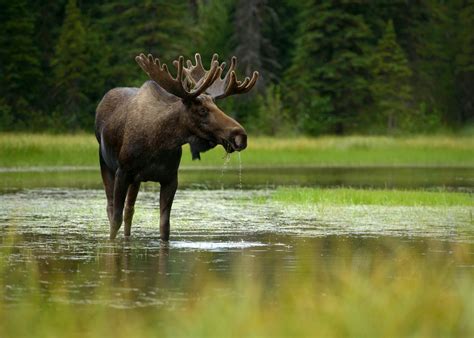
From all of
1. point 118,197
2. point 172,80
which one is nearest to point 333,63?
point 118,197

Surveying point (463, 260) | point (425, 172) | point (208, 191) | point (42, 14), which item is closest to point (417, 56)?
point (42, 14)

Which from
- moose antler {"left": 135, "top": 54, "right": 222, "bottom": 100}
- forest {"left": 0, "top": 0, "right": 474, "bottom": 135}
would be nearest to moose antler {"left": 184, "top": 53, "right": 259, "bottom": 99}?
moose antler {"left": 135, "top": 54, "right": 222, "bottom": 100}

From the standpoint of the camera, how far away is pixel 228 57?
2694 inches

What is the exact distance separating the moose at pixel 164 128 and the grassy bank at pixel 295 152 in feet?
71.5

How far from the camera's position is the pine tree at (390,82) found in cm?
6325

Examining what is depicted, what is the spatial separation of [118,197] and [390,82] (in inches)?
1972

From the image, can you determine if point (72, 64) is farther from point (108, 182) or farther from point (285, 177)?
point (108, 182)

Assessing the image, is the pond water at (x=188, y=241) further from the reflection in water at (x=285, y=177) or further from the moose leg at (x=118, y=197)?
the reflection in water at (x=285, y=177)

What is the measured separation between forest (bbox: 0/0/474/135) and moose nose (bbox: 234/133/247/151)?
44.4 meters

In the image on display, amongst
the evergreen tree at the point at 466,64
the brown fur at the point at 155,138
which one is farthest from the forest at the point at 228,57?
the brown fur at the point at 155,138

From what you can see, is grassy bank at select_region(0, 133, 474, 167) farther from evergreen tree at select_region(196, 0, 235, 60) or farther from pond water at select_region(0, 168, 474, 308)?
evergreen tree at select_region(196, 0, 235, 60)

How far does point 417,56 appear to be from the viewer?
249 ft

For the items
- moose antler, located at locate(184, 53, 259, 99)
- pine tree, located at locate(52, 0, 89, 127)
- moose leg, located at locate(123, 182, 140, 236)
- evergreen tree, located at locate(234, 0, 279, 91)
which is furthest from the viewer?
evergreen tree, located at locate(234, 0, 279, 91)

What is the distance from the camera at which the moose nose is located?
526 inches
